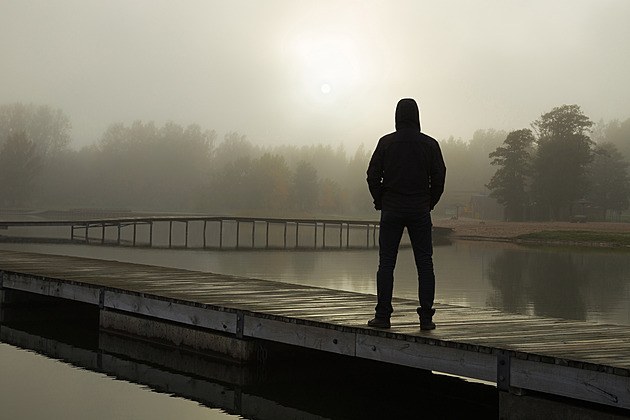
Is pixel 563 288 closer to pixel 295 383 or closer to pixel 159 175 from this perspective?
pixel 295 383

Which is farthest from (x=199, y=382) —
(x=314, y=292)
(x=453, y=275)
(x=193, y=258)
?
(x=193, y=258)

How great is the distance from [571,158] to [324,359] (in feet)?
251

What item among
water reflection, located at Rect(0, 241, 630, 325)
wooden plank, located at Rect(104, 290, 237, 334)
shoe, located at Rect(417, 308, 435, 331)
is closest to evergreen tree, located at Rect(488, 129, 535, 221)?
water reflection, located at Rect(0, 241, 630, 325)

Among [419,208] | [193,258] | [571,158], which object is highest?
[571,158]

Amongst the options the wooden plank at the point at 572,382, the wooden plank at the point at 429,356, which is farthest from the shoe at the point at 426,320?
the wooden plank at the point at 572,382

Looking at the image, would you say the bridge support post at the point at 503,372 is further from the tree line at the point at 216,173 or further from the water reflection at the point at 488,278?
the tree line at the point at 216,173

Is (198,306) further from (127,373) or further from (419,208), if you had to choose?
(419,208)

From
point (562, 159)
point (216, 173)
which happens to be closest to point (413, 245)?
point (562, 159)

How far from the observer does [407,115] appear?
Result: 7.03 m

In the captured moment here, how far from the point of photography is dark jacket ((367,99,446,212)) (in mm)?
7000

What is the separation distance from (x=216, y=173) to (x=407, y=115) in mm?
129069

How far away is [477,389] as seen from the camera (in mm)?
8328

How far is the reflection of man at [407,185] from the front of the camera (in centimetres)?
700

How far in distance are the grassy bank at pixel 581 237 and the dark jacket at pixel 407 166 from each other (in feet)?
187
